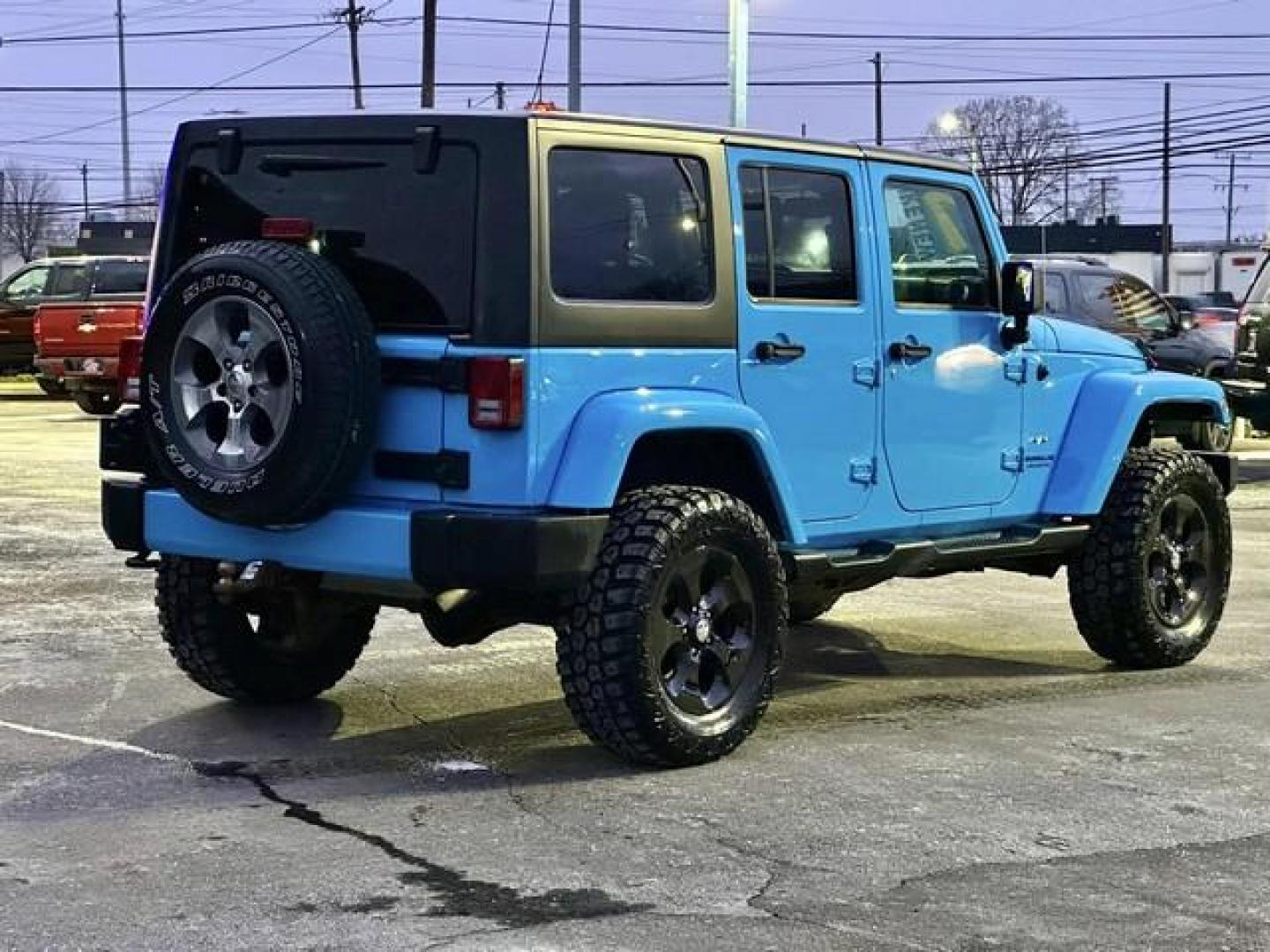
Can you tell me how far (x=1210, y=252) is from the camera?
270ft

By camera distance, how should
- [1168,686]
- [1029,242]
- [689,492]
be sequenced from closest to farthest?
[689,492] < [1168,686] < [1029,242]

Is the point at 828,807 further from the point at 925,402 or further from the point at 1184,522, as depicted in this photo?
the point at 1184,522

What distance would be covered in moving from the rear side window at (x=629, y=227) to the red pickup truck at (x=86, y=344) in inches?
622

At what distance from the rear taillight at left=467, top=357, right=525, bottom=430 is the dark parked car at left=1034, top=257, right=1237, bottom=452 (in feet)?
34.5

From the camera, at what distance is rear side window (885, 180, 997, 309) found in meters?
6.82

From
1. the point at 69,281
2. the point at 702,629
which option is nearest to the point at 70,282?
the point at 69,281

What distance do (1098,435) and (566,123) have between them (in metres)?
3.02

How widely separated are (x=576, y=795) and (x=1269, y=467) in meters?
14.0

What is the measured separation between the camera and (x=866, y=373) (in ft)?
21.3

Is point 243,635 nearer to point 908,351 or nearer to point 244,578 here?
point 244,578

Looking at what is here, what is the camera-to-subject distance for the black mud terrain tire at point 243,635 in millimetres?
6531

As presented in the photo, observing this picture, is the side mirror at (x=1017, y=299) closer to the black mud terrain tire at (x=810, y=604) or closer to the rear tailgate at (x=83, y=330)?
the black mud terrain tire at (x=810, y=604)

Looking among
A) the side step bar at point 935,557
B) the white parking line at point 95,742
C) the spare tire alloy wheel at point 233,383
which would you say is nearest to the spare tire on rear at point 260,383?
the spare tire alloy wheel at point 233,383

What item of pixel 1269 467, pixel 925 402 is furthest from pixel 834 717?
pixel 1269 467
